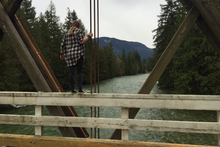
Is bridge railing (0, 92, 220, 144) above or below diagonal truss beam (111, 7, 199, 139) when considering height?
below

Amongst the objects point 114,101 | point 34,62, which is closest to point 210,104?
point 114,101

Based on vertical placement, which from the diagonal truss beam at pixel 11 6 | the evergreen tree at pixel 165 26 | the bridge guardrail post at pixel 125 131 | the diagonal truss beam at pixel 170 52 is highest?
the evergreen tree at pixel 165 26

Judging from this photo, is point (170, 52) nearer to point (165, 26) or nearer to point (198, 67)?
point (198, 67)

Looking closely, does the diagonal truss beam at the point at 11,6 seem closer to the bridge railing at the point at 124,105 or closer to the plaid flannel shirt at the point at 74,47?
the plaid flannel shirt at the point at 74,47

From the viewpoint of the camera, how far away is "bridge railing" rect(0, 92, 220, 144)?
2.39 meters

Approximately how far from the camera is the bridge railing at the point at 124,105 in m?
2.39

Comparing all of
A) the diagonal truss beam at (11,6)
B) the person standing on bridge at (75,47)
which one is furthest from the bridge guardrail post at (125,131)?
the diagonal truss beam at (11,6)

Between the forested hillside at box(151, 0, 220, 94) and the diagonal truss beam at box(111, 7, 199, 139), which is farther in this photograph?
the forested hillside at box(151, 0, 220, 94)

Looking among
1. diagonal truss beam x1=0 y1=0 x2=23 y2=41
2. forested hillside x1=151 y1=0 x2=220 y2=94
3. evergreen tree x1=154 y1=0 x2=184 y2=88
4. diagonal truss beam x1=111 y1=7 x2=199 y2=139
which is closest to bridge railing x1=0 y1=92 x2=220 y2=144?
diagonal truss beam x1=111 y1=7 x2=199 y2=139

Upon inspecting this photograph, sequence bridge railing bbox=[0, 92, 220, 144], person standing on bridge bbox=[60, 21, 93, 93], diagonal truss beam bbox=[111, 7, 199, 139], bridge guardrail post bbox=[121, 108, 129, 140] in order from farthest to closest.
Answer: person standing on bridge bbox=[60, 21, 93, 93] → diagonal truss beam bbox=[111, 7, 199, 139] → bridge guardrail post bbox=[121, 108, 129, 140] → bridge railing bbox=[0, 92, 220, 144]

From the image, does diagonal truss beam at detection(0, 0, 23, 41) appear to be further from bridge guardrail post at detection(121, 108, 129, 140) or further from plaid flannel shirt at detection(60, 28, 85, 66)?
bridge guardrail post at detection(121, 108, 129, 140)

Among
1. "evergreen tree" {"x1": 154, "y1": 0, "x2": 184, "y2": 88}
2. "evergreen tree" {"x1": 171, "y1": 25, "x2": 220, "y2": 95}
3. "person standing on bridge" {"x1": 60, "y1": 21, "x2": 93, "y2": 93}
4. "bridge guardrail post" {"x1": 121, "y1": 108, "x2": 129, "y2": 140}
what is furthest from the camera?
"evergreen tree" {"x1": 154, "y1": 0, "x2": 184, "y2": 88}

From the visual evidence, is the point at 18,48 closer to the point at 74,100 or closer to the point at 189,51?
the point at 74,100

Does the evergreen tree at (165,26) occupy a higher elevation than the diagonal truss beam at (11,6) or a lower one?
higher
